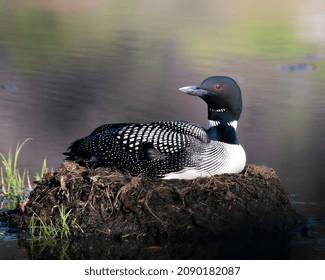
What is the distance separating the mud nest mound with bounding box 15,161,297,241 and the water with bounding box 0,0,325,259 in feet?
0.97

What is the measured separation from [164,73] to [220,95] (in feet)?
23.3

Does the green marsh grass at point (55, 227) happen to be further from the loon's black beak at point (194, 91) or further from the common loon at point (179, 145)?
the loon's black beak at point (194, 91)

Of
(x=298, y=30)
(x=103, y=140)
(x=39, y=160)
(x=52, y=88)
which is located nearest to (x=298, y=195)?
(x=103, y=140)

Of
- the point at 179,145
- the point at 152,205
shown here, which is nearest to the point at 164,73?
the point at 179,145

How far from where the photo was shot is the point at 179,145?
702 cm

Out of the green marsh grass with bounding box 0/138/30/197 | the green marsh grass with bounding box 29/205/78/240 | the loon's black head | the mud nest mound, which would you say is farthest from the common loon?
the green marsh grass with bounding box 29/205/78/240

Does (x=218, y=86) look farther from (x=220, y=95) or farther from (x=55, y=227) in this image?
(x=55, y=227)

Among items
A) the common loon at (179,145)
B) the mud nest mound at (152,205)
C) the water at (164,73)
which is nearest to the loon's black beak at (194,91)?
the common loon at (179,145)

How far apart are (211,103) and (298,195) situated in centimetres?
105

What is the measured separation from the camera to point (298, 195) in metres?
7.79

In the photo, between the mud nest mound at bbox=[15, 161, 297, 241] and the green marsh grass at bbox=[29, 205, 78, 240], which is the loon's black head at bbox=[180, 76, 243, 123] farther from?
the green marsh grass at bbox=[29, 205, 78, 240]

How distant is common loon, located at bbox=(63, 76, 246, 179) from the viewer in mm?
6988

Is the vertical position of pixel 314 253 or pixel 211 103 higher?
pixel 211 103

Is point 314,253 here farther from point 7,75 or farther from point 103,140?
point 7,75
